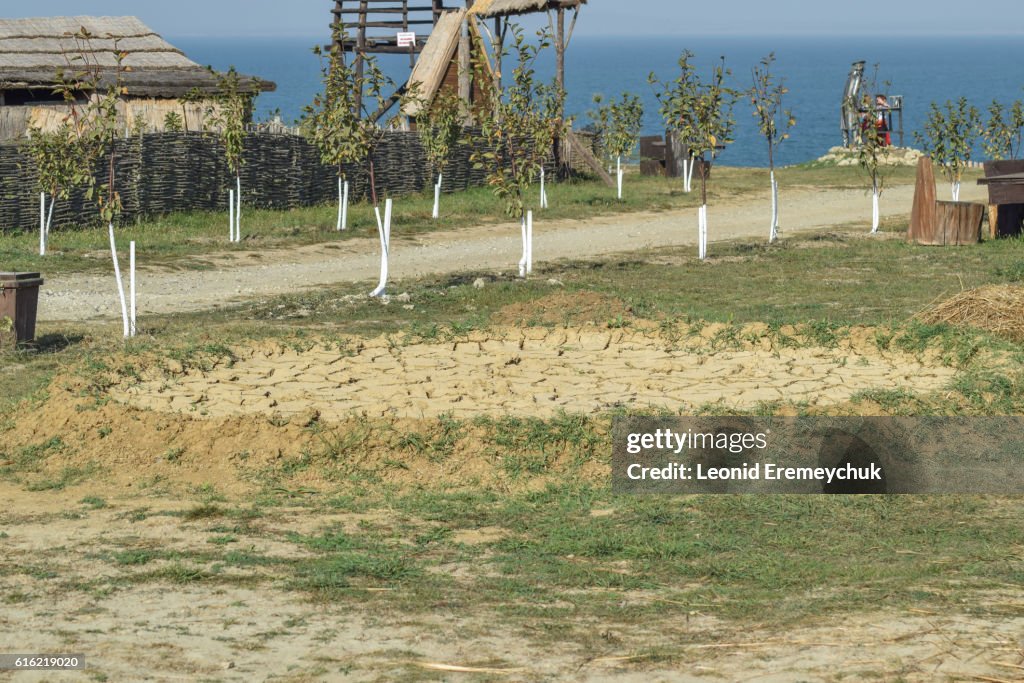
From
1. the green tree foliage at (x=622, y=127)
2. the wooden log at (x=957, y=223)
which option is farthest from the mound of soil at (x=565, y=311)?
the green tree foliage at (x=622, y=127)

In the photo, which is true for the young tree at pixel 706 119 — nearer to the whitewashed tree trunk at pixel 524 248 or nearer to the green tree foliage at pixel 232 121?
the whitewashed tree trunk at pixel 524 248

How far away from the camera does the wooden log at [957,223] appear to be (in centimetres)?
2466

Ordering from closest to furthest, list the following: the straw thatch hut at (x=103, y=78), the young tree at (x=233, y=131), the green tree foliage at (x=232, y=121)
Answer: the young tree at (x=233, y=131) → the green tree foliage at (x=232, y=121) → the straw thatch hut at (x=103, y=78)

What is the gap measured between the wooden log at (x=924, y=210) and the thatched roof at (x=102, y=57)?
47.7 feet

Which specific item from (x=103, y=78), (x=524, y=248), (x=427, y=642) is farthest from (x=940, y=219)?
(x=427, y=642)

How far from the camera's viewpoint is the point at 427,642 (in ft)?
24.4

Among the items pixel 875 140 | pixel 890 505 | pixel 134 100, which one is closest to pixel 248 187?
pixel 134 100

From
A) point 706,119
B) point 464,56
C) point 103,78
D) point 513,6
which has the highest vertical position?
point 513,6

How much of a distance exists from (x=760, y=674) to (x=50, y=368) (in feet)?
32.9

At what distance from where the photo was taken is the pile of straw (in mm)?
15406

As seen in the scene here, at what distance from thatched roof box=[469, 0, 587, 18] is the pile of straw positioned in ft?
63.5

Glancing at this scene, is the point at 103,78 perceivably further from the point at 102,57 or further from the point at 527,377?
the point at 527,377

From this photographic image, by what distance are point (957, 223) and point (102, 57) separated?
20.1 meters

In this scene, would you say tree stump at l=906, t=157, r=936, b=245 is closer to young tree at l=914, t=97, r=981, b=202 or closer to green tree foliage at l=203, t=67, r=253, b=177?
young tree at l=914, t=97, r=981, b=202
